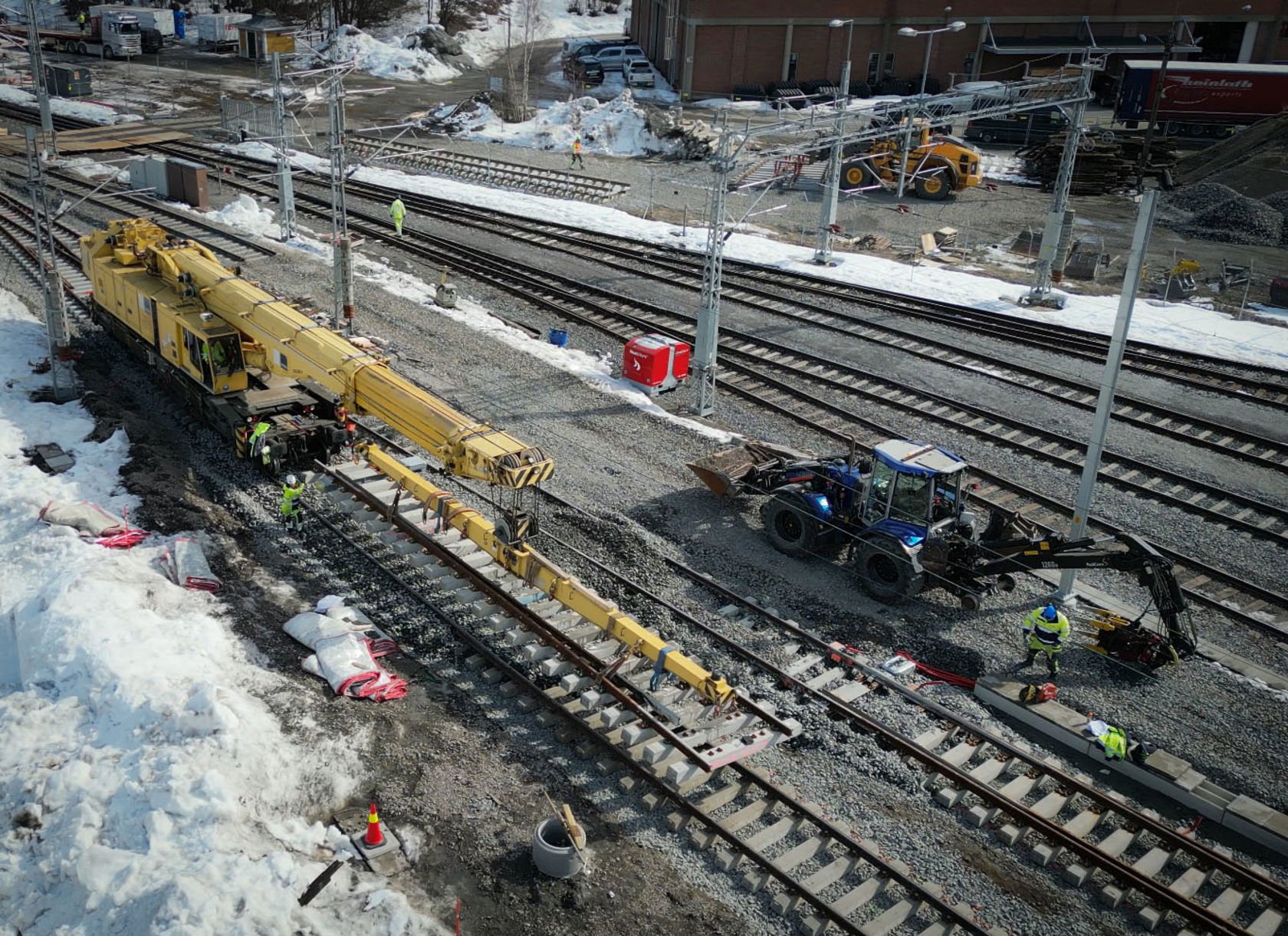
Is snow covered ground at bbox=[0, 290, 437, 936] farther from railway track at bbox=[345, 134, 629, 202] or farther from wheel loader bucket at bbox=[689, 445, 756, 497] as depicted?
railway track at bbox=[345, 134, 629, 202]

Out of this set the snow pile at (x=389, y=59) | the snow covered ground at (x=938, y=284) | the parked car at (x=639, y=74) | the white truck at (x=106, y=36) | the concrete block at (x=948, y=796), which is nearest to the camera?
the concrete block at (x=948, y=796)

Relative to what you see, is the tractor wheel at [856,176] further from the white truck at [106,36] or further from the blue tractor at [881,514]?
the white truck at [106,36]

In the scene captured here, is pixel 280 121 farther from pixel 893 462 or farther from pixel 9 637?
pixel 893 462

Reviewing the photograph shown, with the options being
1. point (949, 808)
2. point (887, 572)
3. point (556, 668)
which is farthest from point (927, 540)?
point (556, 668)

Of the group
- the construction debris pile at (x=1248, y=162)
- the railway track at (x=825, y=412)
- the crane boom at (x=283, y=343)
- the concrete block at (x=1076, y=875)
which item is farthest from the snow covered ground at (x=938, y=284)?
the concrete block at (x=1076, y=875)

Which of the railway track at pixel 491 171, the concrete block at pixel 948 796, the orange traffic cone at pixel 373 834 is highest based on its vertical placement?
the railway track at pixel 491 171

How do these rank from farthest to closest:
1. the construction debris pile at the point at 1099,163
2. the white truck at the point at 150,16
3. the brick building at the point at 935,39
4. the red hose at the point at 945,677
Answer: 1. the white truck at the point at 150,16
2. the brick building at the point at 935,39
3. the construction debris pile at the point at 1099,163
4. the red hose at the point at 945,677

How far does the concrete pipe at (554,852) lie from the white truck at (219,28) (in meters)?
78.5

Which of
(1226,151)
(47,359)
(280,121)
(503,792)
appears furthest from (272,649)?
(1226,151)

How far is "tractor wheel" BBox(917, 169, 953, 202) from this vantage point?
44.2 metres

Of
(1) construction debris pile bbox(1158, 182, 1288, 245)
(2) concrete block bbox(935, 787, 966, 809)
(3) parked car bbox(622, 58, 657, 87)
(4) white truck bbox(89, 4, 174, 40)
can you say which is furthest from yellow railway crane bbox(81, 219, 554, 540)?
(4) white truck bbox(89, 4, 174, 40)

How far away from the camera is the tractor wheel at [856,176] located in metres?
45.6

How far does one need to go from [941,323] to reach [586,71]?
46.5 m

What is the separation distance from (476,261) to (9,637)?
1989 cm
